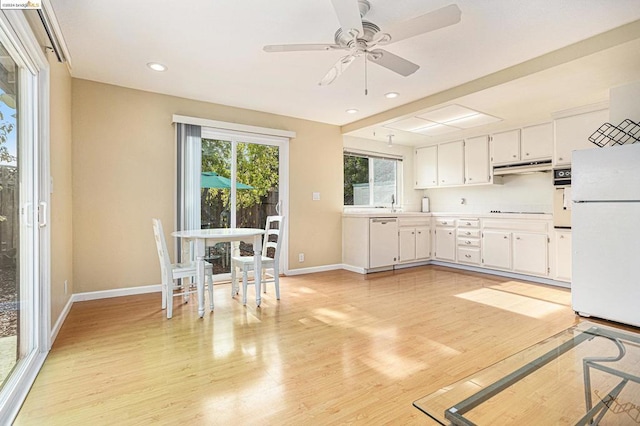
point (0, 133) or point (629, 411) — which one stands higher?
point (0, 133)

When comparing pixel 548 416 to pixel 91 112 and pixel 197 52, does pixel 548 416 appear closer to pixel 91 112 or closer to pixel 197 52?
pixel 197 52

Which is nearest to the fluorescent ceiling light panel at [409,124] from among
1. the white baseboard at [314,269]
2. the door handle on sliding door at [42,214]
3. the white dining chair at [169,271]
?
the white baseboard at [314,269]

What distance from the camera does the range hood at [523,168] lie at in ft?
14.7

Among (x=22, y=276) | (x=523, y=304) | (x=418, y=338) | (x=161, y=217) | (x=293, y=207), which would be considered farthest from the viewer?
(x=293, y=207)

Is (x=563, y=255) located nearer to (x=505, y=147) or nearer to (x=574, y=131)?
(x=574, y=131)

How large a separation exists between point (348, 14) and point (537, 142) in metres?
3.94

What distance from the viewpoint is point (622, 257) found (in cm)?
273

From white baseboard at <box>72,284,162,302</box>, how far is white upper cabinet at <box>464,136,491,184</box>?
16.0 feet

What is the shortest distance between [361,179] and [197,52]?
11.8 ft

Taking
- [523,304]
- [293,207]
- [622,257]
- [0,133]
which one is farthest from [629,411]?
[293,207]

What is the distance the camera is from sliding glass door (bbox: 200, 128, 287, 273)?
4234 millimetres

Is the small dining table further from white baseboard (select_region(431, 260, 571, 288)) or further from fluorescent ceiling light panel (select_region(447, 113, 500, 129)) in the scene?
white baseboard (select_region(431, 260, 571, 288))

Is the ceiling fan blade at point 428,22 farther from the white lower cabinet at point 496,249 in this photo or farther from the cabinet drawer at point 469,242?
the cabinet drawer at point 469,242

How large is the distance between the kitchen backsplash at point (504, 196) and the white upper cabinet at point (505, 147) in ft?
1.38
